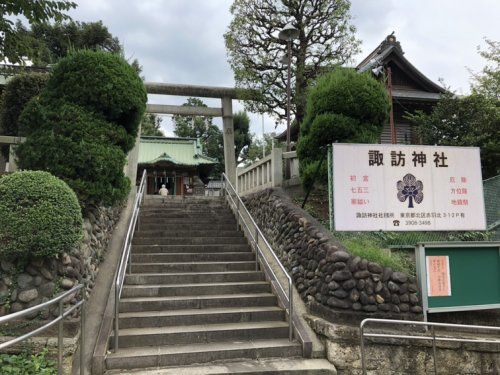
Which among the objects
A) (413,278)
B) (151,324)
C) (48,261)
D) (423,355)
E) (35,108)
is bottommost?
(423,355)

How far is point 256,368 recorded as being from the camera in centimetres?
478

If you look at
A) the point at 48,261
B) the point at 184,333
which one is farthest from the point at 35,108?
the point at 184,333

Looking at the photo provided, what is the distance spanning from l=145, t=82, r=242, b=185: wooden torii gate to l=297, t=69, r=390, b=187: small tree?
223 inches

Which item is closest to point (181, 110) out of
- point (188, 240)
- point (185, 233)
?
point (185, 233)

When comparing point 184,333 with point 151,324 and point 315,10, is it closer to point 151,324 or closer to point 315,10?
point 151,324

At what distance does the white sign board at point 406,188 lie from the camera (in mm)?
6320

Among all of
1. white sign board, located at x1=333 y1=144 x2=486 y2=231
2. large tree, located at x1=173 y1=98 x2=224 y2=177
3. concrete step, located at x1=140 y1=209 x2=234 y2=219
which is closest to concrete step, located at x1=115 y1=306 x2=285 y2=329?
white sign board, located at x1=333 y1=144 x2=486 y2=231

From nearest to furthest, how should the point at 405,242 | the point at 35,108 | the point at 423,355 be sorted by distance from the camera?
the point at 423,355 < the point at 35,108 < the point at 405,242

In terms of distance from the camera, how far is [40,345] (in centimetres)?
441

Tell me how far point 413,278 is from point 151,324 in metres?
3.70

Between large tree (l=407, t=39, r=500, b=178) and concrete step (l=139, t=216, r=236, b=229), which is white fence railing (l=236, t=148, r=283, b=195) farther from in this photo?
large tree (l=407, t=39, r=500, b=178)

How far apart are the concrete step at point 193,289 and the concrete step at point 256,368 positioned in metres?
1.55

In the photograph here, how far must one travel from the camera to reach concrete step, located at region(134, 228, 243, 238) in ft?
27.2

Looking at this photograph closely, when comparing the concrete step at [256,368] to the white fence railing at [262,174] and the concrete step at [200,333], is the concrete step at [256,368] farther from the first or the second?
the white fence railing at [262,174]
